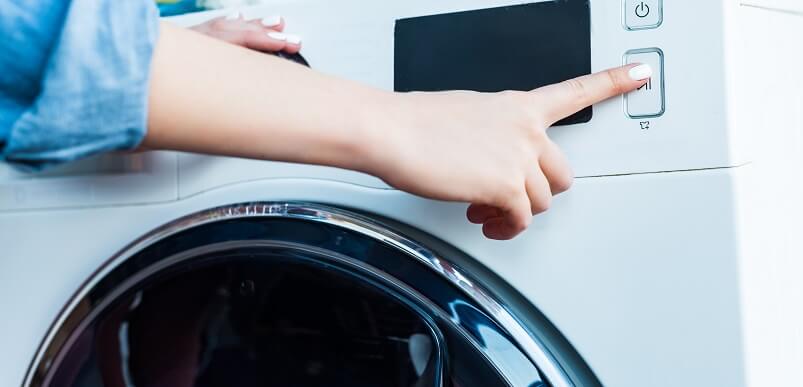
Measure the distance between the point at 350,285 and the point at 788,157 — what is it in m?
0.29

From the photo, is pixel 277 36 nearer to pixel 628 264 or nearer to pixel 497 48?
pixel 497 48

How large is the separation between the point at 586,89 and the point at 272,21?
0.70 ft

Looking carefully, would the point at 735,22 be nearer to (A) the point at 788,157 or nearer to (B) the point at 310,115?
(A) the point at 788,157

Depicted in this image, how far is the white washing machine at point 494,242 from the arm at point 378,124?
0.03 m

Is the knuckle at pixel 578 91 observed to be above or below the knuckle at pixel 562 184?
above

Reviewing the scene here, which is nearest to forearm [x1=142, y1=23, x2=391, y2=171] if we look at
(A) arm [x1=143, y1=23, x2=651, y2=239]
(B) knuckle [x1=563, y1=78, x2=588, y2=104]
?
(A) arm [x1=143, y1=23, x2=651, y2=239]

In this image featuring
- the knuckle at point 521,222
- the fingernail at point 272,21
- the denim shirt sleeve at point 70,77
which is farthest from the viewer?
the fingernail at point 272,21

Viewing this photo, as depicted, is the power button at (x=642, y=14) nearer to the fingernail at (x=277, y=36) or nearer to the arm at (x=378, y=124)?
the arm at (x=378, y=124)

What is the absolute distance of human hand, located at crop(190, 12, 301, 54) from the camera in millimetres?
Result: 490

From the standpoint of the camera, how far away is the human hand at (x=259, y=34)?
1.61ft

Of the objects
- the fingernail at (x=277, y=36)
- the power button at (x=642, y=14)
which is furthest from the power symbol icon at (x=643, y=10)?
the fingernail at (x=277, y=36)

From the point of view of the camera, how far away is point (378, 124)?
14.1 inches

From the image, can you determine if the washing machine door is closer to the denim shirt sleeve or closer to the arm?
the arm

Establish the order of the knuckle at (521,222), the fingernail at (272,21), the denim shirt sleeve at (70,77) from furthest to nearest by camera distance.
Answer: the fingernail at (272,21) → the knuckle at (521,222) → the denim shirt sleeve at (70,77)
